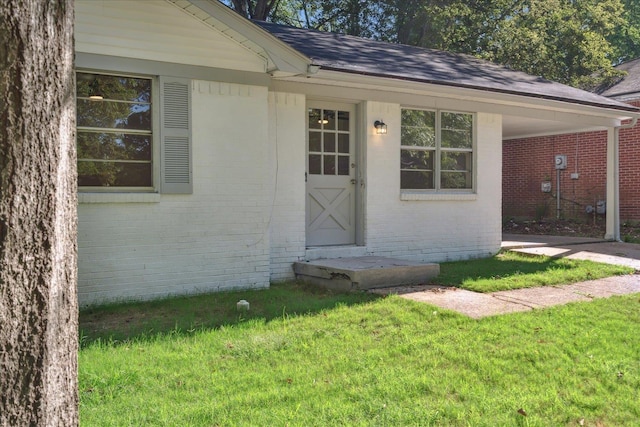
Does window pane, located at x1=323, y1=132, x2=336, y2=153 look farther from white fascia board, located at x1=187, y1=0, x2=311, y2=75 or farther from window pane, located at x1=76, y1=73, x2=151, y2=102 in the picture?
window pane, located at x1=76, y1=73, x2=151, y2=102

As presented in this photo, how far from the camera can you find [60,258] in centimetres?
188

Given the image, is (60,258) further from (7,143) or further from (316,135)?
(316,135)

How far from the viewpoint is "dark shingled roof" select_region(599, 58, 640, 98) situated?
1485 cm

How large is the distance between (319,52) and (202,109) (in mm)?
2472

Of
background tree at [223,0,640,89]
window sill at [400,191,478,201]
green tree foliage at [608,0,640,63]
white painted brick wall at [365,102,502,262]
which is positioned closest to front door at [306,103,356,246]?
white painted brick wall at [365,102,502,262]

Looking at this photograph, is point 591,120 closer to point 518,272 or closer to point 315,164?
point 518,272

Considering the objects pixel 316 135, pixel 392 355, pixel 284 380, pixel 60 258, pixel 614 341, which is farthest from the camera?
pixel 316 135

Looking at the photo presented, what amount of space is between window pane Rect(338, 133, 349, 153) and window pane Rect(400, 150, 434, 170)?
0.98 meters

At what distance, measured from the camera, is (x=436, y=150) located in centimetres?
921

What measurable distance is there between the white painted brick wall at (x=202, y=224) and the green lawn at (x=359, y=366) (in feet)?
2.01

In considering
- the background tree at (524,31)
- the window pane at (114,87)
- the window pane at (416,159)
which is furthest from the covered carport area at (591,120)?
the background tree at (524,31)

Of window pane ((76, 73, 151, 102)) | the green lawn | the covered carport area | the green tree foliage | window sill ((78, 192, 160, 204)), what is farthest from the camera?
the green tree foliage

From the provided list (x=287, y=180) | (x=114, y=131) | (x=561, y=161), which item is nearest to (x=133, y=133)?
(x=114, y=131)

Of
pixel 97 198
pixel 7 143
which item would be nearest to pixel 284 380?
pixel 7 143
